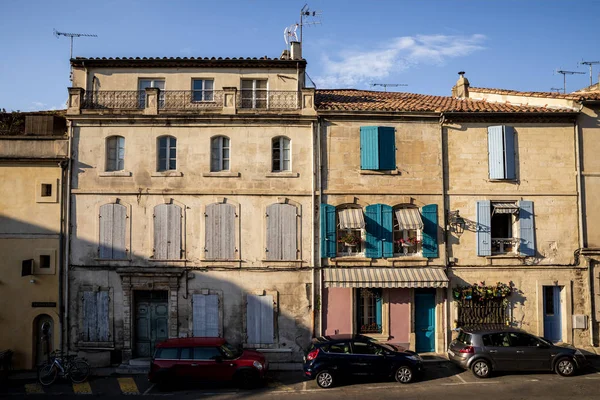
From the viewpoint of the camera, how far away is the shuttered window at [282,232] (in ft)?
61.2

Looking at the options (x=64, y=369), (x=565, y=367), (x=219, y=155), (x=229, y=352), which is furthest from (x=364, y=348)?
(x=64, y=369)

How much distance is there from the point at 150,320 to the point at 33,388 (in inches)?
168

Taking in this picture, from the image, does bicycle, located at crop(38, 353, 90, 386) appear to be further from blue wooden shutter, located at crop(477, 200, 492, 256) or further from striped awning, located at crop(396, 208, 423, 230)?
blue wooden shutter, located at crop(477, 200, 492, 256)

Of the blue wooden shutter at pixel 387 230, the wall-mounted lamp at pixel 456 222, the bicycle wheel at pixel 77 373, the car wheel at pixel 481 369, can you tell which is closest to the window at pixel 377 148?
the blue wooden shutter at pixel 387 230

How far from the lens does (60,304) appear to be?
1842 cm

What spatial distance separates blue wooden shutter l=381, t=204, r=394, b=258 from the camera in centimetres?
1873

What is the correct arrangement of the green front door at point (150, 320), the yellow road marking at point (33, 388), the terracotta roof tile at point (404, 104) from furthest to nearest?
the terracotta roof tile at point (404, 104) < the green front door at point (150, 320) < the yellow road marking at point (33, 388)

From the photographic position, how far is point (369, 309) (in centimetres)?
1888

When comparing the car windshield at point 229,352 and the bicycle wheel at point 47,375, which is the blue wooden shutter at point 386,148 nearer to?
the car windshield at point 229,352

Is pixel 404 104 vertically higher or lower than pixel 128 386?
higher

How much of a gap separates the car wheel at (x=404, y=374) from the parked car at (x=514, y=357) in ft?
6.22

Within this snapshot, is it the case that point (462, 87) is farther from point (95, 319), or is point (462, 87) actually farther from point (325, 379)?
point (95, 319)

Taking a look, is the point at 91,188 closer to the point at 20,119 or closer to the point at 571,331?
the point at 20,119

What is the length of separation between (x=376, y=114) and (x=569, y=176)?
25.1 ft
